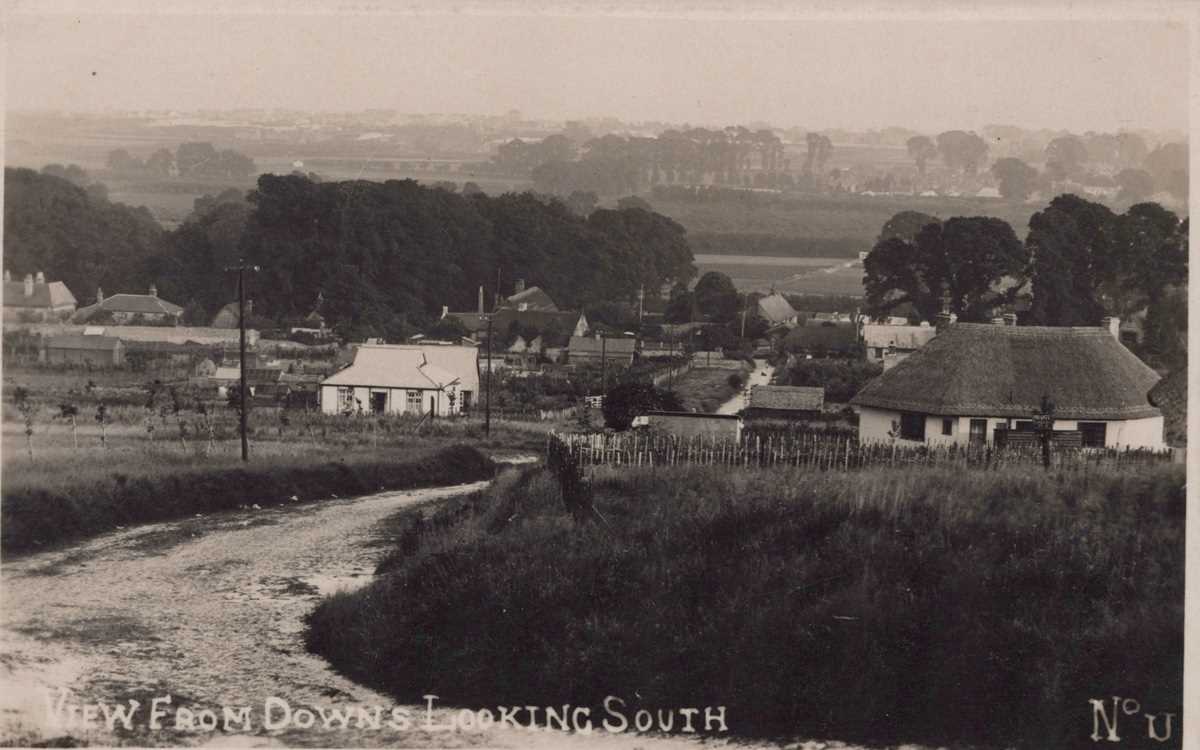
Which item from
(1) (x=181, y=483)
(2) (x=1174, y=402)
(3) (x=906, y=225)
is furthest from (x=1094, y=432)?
(1) (x=181, y=483)

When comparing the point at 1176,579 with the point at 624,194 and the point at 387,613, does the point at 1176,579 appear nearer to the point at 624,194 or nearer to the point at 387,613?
the point at 387,613

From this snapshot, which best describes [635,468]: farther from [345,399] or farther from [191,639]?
[345,399]

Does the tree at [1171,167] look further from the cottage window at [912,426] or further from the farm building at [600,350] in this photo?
the farm building at [600,350]

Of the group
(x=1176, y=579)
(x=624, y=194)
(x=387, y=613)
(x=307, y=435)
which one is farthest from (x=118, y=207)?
(x=1176, y=579)

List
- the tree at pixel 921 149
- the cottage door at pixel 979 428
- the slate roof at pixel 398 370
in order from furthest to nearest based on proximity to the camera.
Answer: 1. the slate roof at pixel 398 370
2. the cottage door at pixel 979 428
3. the tree at pixel 921 149

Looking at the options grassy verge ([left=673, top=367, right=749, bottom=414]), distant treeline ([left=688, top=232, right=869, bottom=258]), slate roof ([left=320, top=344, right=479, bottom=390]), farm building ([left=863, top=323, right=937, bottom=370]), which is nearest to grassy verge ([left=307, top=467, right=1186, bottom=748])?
grassy verge ([left=673, top=367, right=749, bottom=414])

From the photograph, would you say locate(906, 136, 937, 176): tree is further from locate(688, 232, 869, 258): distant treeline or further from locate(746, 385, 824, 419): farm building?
locate(746, 385, 824, 419): farm building

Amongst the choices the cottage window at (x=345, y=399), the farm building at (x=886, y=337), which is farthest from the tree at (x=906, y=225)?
the cottage window at (x=345, y=399)
